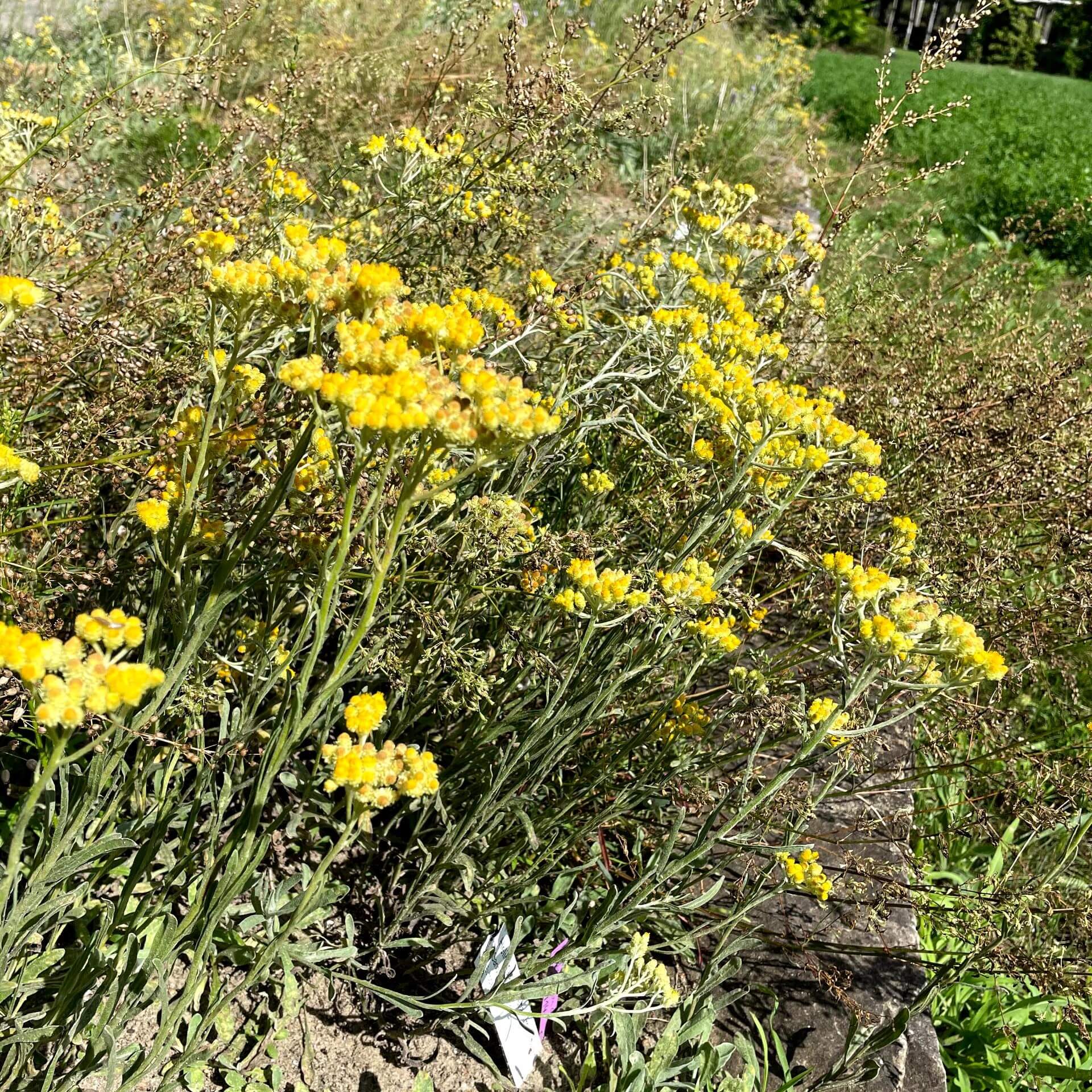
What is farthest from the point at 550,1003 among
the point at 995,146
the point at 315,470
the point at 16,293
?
the point at 995,146

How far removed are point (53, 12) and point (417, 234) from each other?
588 cm

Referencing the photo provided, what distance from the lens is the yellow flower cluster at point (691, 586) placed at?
1.57 m

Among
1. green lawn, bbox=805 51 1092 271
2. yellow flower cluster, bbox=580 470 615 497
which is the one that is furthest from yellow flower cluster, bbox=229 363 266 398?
green lawn, bbox=805 51 1092 271

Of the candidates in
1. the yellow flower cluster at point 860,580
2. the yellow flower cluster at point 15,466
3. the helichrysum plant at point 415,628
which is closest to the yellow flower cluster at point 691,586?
the helichrysum plant at point 415,628

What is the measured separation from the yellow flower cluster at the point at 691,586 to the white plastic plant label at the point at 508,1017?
0.75m

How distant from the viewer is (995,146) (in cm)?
1378

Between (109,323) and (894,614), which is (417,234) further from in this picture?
(894,614)

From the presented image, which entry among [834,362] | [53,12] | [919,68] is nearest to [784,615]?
[834,362]

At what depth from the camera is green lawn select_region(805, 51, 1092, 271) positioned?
33.2ft

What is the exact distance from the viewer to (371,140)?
7.30 feet

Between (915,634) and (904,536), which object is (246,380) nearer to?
(915,634)

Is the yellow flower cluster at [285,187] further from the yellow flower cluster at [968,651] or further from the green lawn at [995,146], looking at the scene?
the green lawn at [995,146]

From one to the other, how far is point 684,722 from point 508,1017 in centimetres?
68

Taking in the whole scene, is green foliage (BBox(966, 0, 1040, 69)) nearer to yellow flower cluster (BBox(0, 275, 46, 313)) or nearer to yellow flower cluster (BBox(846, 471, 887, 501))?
yellow flower cluster (BBox(846, 471, 887, 501))
